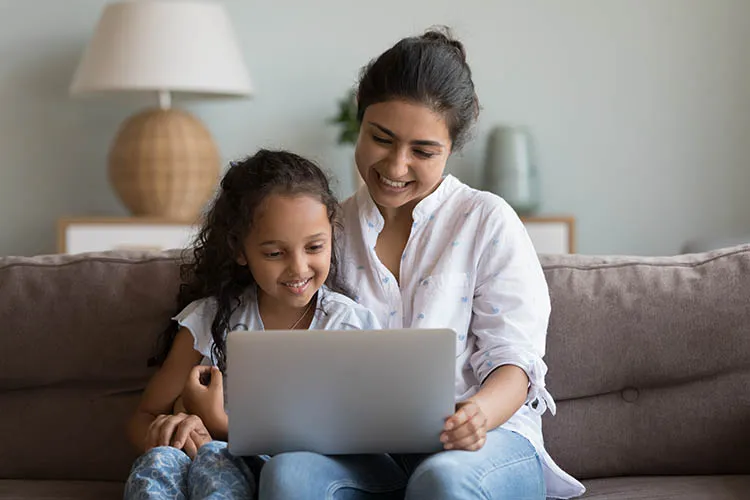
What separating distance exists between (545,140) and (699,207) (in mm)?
614

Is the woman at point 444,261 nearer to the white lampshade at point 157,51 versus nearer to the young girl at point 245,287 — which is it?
the young girl at point 245,287

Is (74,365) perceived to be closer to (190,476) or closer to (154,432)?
(154,432)

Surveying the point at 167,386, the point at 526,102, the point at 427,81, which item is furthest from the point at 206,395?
the point at 526,102

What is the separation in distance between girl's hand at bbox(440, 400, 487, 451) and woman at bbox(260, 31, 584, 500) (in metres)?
0.03

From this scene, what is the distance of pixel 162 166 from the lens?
3.66m

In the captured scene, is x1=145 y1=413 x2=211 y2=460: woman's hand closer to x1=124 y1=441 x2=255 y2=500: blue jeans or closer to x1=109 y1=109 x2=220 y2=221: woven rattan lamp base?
x1=124 y1=441 x2=255 y2=500: blue jeans

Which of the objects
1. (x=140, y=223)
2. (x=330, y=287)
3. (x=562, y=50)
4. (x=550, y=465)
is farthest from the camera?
(x=562, y=50)

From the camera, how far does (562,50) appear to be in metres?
3.94

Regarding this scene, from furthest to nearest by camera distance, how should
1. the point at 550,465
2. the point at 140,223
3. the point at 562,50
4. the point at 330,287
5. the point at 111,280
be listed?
the point at 562,50 < the point at 140,223 < the point at 111,280 < the point at 330,287 < the point at 550,465

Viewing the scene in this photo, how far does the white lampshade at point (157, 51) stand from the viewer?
3543mm

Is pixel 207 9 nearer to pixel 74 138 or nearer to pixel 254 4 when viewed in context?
pixel 254 4

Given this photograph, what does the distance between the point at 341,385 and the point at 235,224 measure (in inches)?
16.8

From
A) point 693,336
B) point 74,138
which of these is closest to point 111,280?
point 693,336

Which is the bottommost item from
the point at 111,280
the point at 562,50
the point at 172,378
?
the point at 172,378
